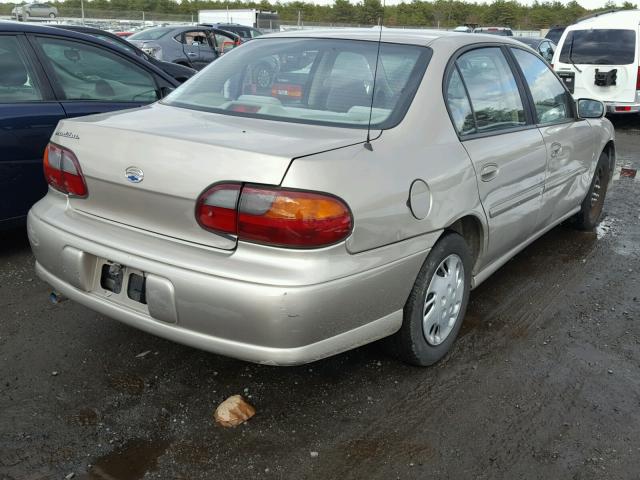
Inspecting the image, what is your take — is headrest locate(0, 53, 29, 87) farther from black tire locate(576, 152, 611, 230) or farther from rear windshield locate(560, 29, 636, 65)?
rear windshield locate(560, 29, 636, 65)

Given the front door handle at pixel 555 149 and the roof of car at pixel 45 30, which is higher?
the roof of car at pixel 45 30

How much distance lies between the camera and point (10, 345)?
3199mm

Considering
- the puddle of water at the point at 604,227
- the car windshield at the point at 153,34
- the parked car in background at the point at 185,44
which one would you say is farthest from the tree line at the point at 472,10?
the puddle of water at the point at 604,227

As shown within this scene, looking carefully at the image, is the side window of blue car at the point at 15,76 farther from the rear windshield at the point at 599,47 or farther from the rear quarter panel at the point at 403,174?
the rear windshield at the point at 599,47

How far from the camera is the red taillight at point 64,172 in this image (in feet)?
8.86

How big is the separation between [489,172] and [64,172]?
2.01 m

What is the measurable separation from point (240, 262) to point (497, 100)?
6.39ft

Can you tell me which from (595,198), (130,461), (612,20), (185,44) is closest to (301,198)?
(130,461)

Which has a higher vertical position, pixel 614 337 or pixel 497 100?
pixel 497 100

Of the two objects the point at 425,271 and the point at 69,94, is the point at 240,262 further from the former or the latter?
the point at 69,94

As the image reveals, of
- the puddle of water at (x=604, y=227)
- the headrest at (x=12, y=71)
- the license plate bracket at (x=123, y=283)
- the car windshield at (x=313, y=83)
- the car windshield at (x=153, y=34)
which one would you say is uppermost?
the car windshield at (x=313, y=83)

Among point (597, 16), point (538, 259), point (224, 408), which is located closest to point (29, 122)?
point (224, 408)

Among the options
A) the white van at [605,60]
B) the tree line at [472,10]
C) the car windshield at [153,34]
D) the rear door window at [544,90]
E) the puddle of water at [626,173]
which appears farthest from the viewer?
the tree line at [472,10]

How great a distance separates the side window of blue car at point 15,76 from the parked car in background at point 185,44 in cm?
979
